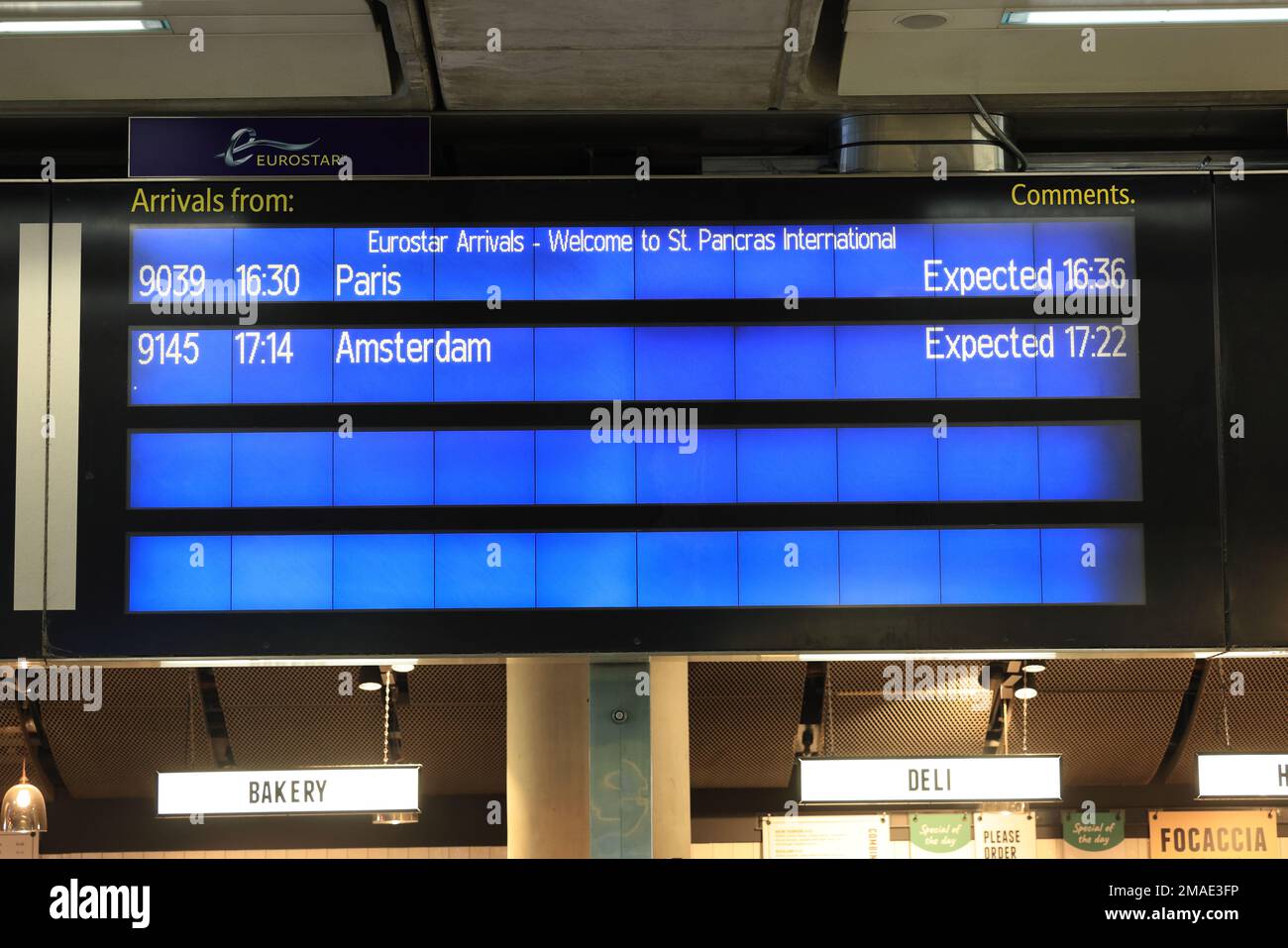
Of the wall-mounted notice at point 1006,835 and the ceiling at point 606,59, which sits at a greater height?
the ceiling at point 606,59

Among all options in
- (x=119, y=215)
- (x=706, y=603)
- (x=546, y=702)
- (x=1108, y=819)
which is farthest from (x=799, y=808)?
(x=119, y=215)

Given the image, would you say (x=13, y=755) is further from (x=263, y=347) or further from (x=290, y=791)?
(x=263, y=347)

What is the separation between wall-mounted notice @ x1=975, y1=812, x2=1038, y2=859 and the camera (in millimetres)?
13391

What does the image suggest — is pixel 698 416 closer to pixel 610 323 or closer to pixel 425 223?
pixel 610 323

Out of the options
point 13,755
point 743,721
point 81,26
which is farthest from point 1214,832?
point 81,26

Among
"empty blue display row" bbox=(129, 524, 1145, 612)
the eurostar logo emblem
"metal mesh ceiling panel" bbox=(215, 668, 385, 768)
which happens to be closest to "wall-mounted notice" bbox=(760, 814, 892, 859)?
"metal mesh ceiling panel" bbox=(215, 668, 385, 768)

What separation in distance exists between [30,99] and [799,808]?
9071 mm

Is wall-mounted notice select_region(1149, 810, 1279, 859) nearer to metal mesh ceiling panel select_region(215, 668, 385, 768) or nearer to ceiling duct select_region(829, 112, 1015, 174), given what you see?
metal mesh ceiling panel select_region(215, 668, 385, 768)

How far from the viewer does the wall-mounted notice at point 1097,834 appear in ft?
44.2

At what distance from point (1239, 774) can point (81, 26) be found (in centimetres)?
830

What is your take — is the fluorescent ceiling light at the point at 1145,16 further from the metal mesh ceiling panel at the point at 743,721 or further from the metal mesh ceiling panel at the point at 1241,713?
the metal mesh ceiling panel at the point at 1241,713

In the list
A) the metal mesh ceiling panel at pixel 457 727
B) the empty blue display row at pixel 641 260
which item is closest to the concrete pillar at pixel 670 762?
the metal mesh ceiling panel at pixel 457 727

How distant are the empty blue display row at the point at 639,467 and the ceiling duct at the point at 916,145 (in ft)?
5.01

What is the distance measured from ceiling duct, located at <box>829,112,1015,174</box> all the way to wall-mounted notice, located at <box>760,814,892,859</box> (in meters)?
7.48
